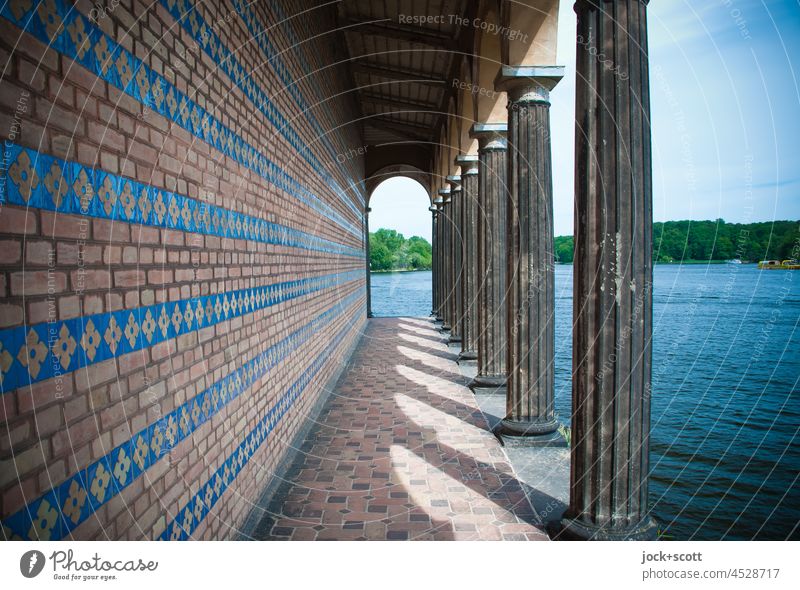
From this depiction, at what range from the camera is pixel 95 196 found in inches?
75.9

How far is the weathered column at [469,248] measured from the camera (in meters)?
9.71

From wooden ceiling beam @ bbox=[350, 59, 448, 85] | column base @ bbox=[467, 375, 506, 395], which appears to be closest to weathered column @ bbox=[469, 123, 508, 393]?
column base @ bbox=[467, 375, 506, 395]

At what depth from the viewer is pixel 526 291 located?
5.45 meters

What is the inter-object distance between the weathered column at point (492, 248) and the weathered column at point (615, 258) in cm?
409

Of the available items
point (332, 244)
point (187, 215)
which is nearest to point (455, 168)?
point (332, 244)

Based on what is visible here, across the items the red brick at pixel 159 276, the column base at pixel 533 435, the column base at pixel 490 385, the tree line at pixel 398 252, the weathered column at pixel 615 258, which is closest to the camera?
the red brick at pixel 159 276

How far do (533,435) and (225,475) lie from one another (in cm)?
347

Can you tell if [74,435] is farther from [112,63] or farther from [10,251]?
[112,63]

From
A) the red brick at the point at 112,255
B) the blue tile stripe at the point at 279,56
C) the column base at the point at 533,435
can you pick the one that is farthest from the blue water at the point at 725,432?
the blue tile stripe at the point at 279,56

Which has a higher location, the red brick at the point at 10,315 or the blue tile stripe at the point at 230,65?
the blue tile stripe at the point at 230,65

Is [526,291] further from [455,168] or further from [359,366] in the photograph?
[455,168]

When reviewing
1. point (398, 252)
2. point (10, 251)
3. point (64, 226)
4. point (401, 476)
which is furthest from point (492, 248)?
point (398, 252)

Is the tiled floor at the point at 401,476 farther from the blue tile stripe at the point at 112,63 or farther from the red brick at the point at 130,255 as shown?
the blue tile stripe at the point at 112,63

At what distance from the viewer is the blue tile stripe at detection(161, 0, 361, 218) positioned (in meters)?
2.79
